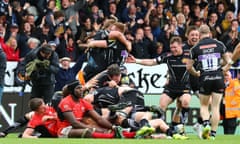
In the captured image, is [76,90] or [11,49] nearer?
[76,90]

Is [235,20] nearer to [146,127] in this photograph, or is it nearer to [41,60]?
[41,60]

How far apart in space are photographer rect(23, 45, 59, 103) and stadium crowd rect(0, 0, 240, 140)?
22mm

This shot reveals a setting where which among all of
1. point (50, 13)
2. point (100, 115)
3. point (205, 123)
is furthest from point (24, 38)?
point (205, 123)

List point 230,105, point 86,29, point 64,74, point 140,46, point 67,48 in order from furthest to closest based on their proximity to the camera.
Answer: point 86,29 → point 140,46 → point 67,48 → point 230,105 → point 64,74

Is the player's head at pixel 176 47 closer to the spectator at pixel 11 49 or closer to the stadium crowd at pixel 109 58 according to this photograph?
the stadium crowd at pixel 109 58

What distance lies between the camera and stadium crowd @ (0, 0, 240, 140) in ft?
58.1

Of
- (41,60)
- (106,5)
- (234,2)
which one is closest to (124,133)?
(41,60)

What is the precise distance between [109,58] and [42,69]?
6.87ft

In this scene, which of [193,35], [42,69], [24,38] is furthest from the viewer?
[24,38]

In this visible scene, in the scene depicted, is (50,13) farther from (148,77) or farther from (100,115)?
(100,115)

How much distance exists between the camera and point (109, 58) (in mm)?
19203

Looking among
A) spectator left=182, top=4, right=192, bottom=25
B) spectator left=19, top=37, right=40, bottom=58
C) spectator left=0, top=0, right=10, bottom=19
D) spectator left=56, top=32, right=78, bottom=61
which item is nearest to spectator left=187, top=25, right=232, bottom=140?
spectator left=19, top=37, right=40, bottom=58

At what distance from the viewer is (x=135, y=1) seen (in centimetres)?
2764

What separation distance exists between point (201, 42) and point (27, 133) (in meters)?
3.76
